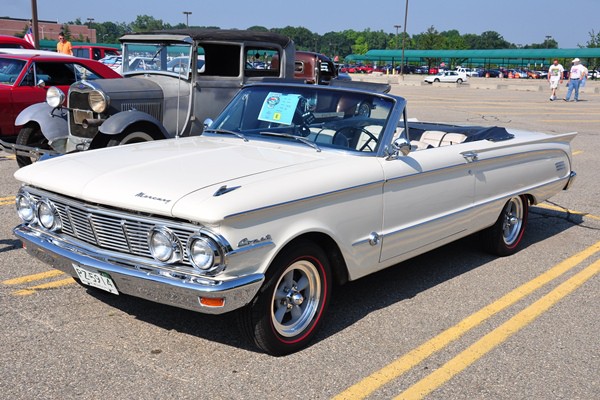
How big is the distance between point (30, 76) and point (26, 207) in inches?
264

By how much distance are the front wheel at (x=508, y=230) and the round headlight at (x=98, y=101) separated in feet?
15.6

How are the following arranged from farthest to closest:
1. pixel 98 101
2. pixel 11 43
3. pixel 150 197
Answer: pixel 11 43 → pixel 98 101 → pixel 150 197

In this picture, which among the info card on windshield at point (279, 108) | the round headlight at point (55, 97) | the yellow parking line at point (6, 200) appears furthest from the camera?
the round headlight at point (55, 97)

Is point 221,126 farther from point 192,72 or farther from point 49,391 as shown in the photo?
point 192,72

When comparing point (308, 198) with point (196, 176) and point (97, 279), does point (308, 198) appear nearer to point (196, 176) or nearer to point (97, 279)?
point (196, 176)

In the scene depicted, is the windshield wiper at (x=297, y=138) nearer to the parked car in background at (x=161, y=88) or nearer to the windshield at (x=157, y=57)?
the parked car in background at (x=161, y=88)

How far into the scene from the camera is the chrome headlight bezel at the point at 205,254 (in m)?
3.34

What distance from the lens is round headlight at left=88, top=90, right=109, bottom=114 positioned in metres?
8.01

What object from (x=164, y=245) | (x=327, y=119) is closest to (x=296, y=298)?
(x=164, y=245)

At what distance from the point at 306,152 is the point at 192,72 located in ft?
15.1

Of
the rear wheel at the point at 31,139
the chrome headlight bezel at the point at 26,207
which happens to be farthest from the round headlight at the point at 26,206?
the rear wheel at the point at 31,139

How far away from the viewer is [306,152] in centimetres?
452

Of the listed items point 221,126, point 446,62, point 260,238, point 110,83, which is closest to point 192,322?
point 260,238

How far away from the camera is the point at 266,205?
3518 millimetres
